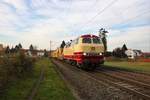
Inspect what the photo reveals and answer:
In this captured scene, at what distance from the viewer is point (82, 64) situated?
22.5m

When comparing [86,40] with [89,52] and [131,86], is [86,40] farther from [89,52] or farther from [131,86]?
[131,86]

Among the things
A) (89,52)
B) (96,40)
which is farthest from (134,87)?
(96,40)

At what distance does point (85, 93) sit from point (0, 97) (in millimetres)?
3889

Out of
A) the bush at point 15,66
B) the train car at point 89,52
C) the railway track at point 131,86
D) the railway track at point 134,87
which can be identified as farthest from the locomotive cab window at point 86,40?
the railway track at point 134,87

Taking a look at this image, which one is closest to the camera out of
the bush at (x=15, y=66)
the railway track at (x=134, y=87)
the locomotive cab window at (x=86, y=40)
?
the railway track at (x=134, y=87)

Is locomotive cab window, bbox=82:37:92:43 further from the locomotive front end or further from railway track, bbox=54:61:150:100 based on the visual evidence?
railway track, bbox=54:61:150:100

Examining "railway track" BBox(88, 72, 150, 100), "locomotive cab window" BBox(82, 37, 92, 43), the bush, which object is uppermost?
"locomotive cab window" BBox(82, 37, 92, 43)

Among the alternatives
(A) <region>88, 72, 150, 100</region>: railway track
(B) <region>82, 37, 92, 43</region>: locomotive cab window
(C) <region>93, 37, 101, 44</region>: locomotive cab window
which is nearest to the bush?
(A) <region>88, 72, 150, 100</region>: railway track

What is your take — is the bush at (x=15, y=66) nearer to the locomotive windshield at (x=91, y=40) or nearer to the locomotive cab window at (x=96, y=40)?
the locomotive windshield at (x=91, y=40)

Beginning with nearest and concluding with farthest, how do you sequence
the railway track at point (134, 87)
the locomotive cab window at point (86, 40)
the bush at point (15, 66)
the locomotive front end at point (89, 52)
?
the railway track at point (134, 87) < the bush at point (15, 66) < the locomotive front end at point (89, 52) < the locomotive cab window at point (86, 40)

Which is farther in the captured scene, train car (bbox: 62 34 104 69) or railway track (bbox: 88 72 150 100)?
train car (bbox: 62 34 104 69)

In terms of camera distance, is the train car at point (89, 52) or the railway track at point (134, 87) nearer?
the railway track at point (134, 87)

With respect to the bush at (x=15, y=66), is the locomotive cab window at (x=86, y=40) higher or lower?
higher

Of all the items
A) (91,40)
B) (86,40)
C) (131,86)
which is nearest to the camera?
(131,86)
